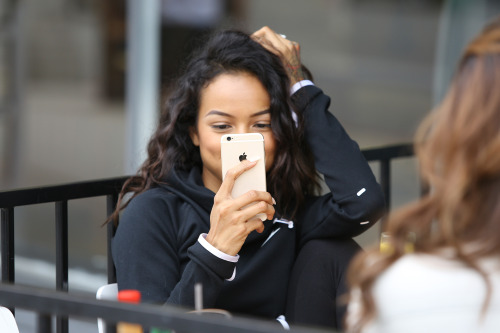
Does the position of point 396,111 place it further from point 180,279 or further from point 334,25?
point 180,279

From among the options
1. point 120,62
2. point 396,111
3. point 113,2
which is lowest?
point 396,111

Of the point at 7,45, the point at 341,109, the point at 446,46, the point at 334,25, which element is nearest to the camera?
the point at 446,46

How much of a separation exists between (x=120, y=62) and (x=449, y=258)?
17.3 ft

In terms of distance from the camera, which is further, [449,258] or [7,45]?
[7,45]

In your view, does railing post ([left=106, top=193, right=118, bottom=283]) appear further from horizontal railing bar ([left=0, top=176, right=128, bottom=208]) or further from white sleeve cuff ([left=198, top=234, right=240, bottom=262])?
white sleeve cuff ([left=198, top=234, right=240, bottom=262])

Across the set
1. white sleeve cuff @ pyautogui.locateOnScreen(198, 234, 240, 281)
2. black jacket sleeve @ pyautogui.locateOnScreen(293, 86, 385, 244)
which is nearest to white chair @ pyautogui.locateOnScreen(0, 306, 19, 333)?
white sleeve cuff @ pyautogui.locateOnScreen(198, 234, 240, 281)

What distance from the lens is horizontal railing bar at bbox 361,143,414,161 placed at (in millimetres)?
2850

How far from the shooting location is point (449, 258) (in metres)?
1.22

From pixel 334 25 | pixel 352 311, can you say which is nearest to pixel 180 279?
pixel 352 311

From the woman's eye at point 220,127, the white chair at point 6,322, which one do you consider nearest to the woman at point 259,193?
the woman's eye at point 220,127

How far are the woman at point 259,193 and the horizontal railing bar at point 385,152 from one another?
1.78 feet

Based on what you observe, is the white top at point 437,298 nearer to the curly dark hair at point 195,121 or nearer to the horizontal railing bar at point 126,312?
the horizontal railing bar at point 126,312

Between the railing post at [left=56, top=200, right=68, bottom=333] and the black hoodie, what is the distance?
0.77 ft

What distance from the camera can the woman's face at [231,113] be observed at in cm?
214
